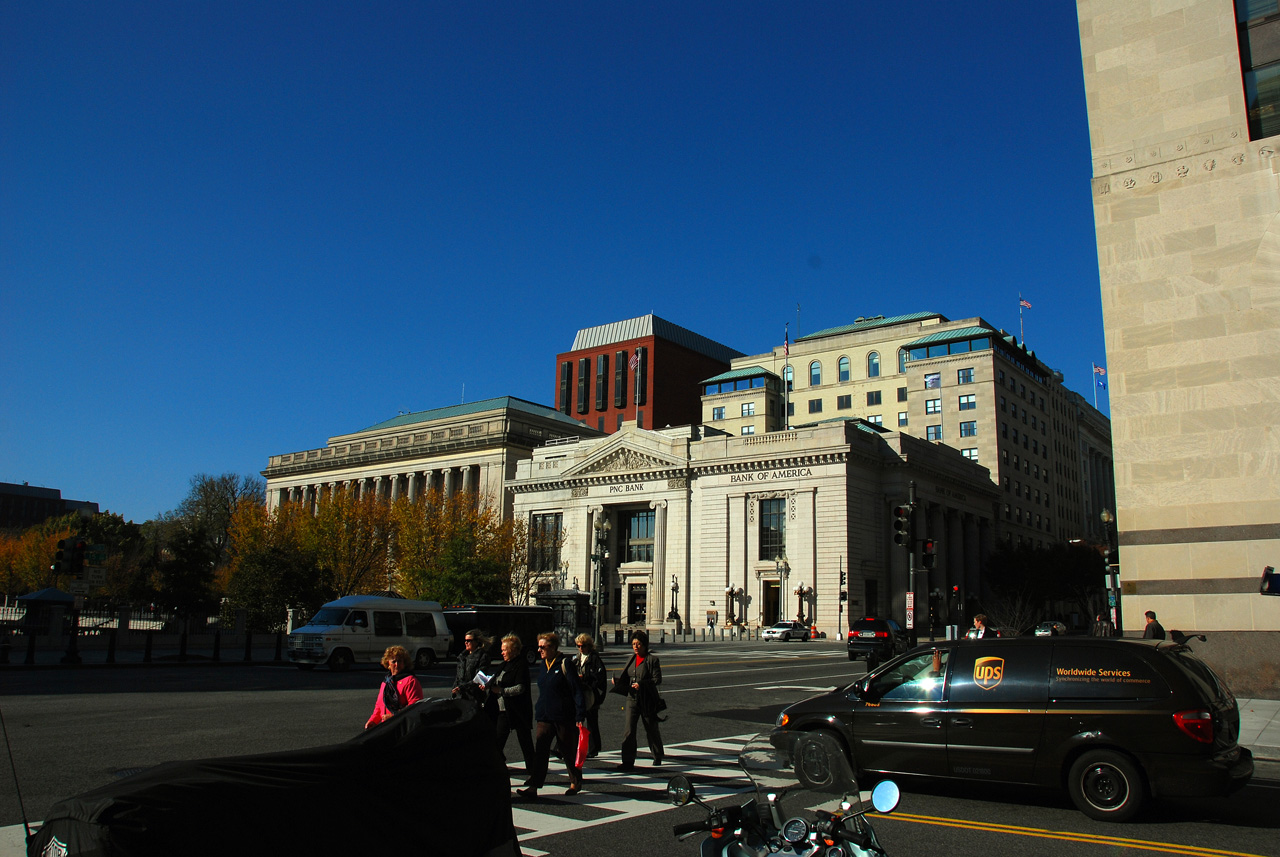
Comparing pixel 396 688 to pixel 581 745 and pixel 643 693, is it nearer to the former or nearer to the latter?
pixel 581 745

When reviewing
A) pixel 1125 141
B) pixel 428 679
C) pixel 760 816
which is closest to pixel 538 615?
pixel 428 679

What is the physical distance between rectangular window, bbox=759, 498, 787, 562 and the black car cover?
207ft

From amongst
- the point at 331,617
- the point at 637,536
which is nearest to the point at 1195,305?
the point at 331,617

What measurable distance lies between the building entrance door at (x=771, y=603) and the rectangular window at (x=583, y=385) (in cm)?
4586

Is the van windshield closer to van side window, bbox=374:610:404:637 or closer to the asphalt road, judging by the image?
van side window, bbox=374:610:404:637

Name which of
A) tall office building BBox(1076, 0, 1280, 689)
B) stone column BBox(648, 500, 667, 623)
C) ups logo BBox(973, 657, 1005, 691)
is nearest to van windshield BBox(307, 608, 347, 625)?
tall office building BBox(1076, 0, 1280, 689)

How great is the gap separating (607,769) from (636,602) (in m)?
64.9

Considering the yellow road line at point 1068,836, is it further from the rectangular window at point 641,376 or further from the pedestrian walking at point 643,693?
the rectangular window at point 641,376

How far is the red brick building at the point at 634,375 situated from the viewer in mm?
101000

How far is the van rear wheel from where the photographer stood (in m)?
8.43

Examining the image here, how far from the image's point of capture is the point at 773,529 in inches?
2653

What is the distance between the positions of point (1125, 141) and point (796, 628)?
133ft

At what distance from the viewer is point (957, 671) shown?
9547 millimetres

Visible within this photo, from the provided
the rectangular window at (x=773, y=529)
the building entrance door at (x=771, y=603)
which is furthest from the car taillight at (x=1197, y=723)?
the building entrance door at (x=771, y=603)
